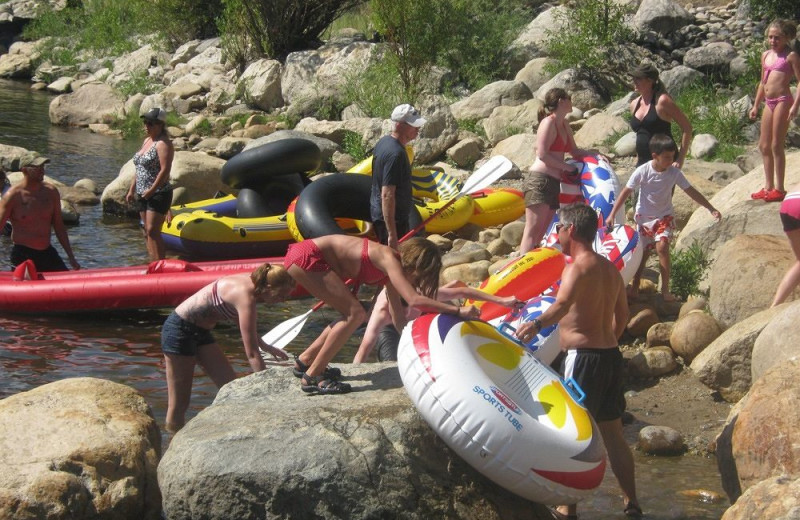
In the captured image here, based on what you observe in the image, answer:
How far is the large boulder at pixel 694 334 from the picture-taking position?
676cm

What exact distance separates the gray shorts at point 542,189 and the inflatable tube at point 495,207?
10.1 feet

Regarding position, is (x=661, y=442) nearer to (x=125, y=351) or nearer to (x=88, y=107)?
(x=125, y=351)

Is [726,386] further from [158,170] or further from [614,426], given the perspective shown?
[158,170]

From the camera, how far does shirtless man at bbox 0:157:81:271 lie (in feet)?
28.3

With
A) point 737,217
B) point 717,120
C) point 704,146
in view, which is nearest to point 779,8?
point 717,120

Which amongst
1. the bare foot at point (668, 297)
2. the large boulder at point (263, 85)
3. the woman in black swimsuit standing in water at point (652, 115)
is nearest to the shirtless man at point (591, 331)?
the bare foot at point (668, 297)

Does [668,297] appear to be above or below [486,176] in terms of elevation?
below

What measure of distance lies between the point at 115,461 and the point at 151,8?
2144 centimetres

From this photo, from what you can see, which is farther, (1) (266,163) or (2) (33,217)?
(1) (266,163)

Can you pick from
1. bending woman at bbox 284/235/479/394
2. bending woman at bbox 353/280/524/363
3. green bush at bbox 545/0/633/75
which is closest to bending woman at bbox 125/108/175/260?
bending woman at bbox 353/280/524/363

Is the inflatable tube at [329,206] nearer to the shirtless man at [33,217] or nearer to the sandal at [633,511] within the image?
the shirtless man at [33,217]

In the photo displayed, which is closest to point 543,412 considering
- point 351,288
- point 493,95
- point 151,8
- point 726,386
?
point 351,288

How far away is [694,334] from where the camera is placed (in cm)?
679

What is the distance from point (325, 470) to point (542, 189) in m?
4.18
